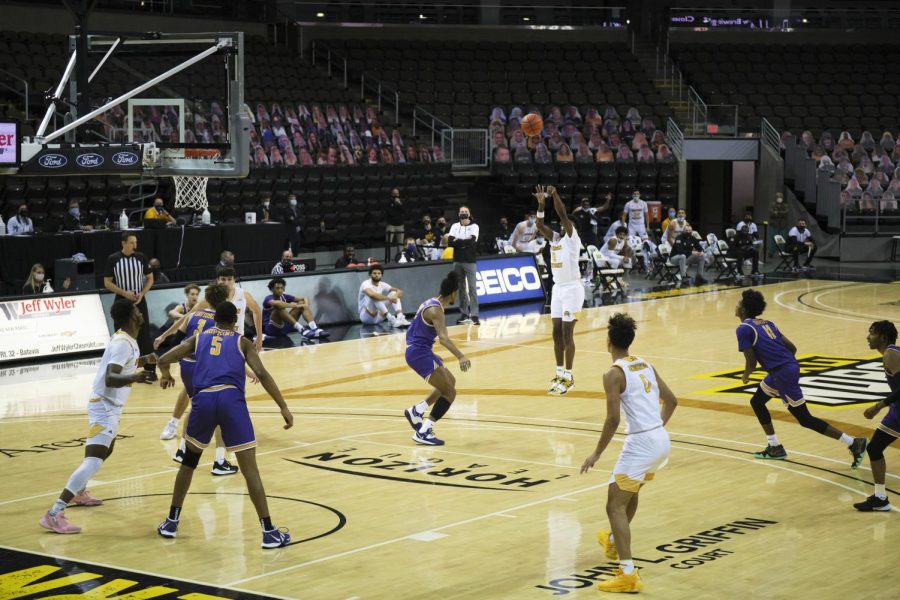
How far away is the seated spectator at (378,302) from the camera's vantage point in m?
21.3

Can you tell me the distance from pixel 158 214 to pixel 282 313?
5.71 m

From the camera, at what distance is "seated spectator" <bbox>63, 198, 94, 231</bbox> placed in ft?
77.5

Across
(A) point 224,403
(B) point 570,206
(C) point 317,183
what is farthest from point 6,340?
(B) point 570,206

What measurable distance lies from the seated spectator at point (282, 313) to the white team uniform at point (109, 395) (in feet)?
34.2

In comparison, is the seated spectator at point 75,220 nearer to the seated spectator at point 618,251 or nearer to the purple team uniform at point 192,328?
the seated spectator at point 618,251

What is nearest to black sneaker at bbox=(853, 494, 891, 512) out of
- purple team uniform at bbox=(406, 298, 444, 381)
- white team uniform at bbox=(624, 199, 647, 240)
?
purple team uniform at bbox=(406, 298, 444, 381)

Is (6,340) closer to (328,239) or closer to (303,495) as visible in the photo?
(303,495)

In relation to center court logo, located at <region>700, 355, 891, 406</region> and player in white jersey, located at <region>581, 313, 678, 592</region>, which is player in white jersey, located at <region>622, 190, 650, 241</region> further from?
player in white jersey, located at <region>581, 313, 678, 592</region>

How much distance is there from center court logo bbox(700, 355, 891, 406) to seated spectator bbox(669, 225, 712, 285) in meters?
10.4

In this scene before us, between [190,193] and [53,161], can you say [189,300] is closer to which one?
[53,161]

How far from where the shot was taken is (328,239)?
29.9m

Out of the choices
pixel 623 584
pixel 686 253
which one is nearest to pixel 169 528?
pixel 623 584

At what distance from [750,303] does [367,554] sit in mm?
4480

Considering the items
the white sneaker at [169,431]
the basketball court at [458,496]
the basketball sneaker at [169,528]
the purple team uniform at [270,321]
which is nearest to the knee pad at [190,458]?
the basketball sneaker at [169,528]
